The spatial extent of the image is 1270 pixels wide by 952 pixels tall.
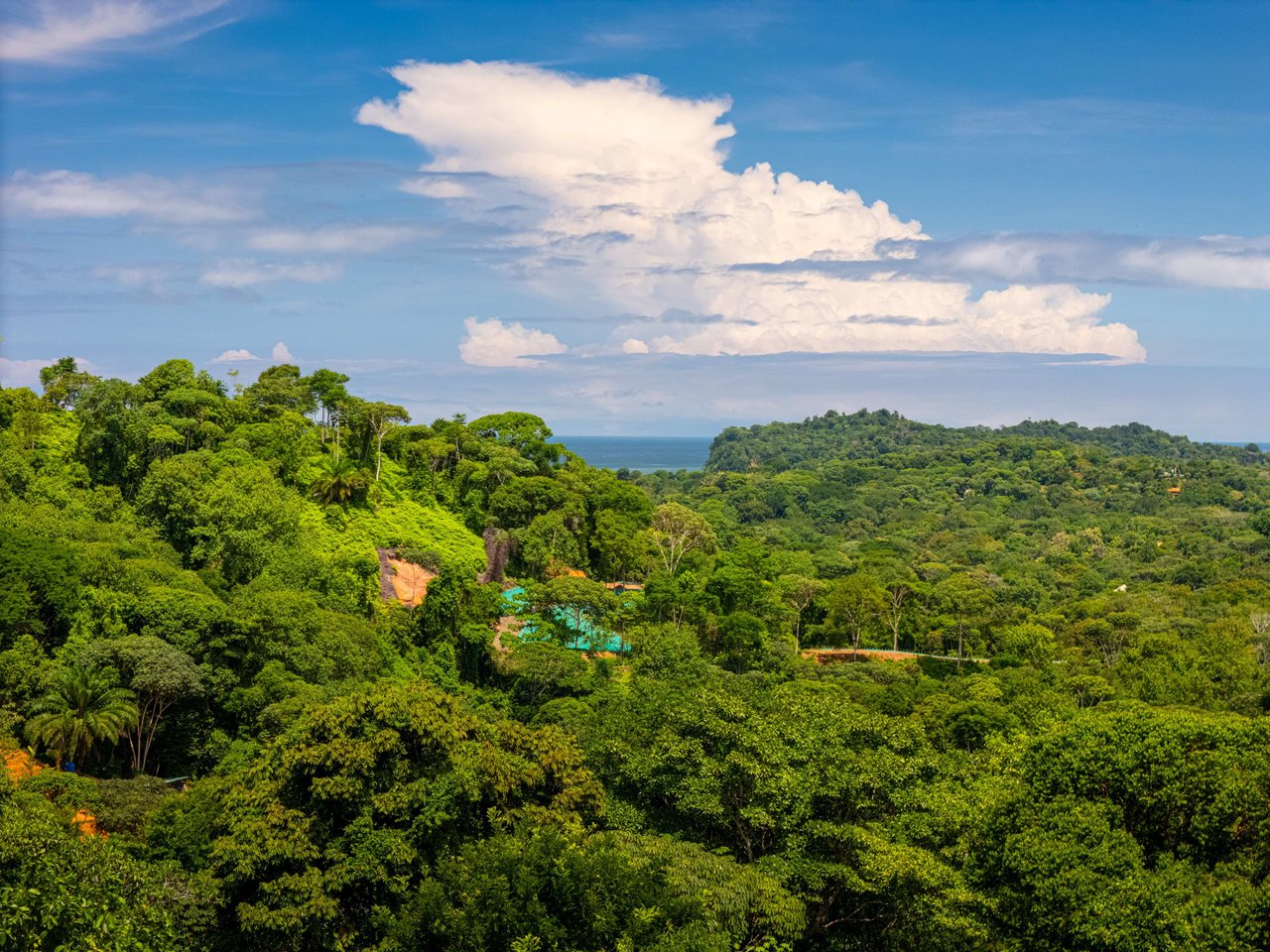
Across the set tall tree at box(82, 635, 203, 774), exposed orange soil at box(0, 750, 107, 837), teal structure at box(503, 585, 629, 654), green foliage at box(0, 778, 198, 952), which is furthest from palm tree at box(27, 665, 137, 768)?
teal structure at box(503, 585, 629, 654)

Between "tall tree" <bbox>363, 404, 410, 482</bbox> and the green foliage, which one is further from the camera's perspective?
"tall tree" <bbox>363, 404, 410, 482</bbox>

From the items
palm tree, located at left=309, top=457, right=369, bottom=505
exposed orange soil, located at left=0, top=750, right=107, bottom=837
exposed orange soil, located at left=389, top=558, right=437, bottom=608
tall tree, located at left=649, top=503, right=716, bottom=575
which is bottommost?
exposed orange soil, located at left=0, top=750, right=107, bottom=837

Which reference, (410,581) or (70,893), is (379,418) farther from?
(70,893)

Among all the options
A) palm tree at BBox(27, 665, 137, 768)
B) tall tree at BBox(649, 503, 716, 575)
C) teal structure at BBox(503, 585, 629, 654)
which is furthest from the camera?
tall tree at BBox(649, 503, 716, 575)

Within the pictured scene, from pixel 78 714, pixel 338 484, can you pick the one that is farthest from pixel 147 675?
pixel 338 484

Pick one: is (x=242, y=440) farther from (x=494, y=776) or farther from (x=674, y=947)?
(x=674, y=947)

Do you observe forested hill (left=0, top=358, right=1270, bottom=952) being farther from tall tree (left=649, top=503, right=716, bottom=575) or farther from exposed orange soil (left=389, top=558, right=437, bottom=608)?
tall tree (left=649, top=503, right=716, bottom=575)
